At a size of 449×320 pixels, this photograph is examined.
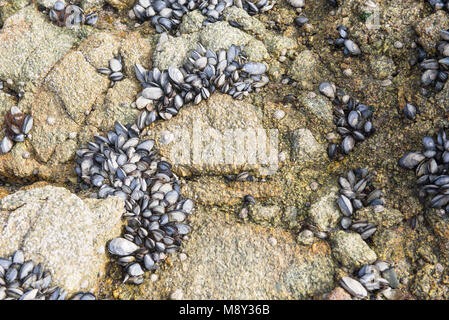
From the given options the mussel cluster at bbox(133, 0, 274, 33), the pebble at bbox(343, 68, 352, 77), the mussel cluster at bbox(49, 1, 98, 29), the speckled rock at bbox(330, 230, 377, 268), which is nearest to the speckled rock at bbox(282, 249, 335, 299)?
the speckled rock at bbox(330, 230, 377, 268)

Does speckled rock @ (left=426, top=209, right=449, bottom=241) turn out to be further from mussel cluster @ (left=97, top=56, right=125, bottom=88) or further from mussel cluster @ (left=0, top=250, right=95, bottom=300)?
mussel cluster @ (left=97, top=56, right=125, bottom=88)

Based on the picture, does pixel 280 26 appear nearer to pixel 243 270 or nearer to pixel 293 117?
pixel 293 117

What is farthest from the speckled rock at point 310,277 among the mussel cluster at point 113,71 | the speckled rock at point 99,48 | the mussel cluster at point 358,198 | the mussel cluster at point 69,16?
the mussel cluster at point 69,16

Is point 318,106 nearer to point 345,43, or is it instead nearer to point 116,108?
point 345,43

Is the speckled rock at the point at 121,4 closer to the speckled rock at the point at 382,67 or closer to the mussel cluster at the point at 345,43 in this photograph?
the mussel cluster at the point at 345,43

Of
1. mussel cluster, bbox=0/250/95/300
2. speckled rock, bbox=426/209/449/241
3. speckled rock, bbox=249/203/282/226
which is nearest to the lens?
mussel cluster, bbox=0/250/95/300

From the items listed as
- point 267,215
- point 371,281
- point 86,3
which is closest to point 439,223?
point 371,281
